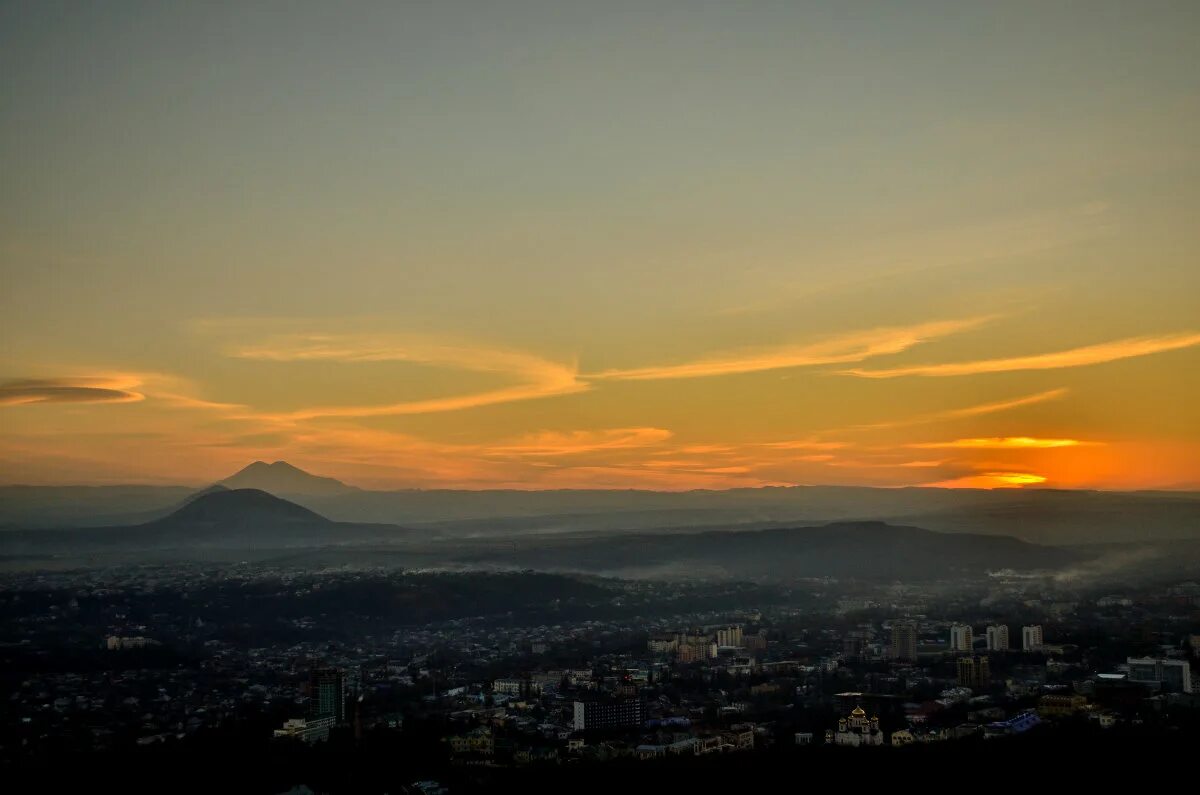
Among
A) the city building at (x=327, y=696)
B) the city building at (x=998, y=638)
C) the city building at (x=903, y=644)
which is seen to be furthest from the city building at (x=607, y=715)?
the city building at (x=998, y=638)

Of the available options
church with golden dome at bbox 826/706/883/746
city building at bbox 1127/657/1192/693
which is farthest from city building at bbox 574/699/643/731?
city building at bbox 1127/657/1192/693

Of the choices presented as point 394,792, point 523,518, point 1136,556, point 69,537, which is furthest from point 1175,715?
point 523,518

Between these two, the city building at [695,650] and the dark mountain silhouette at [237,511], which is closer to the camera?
the city building at [695,650]

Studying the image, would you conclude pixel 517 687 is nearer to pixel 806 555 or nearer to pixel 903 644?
pixel 903 644

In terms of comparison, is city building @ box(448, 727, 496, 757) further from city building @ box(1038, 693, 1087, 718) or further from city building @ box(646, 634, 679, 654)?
city building @ box(646, 634, 679, 654)

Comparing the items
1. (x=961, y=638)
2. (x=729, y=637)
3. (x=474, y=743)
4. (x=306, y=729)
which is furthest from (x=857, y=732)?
(x=729, y=637)

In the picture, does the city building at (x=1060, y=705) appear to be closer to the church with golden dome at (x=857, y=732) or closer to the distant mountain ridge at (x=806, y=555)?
the church with golden dome at (x=857, y=732)
